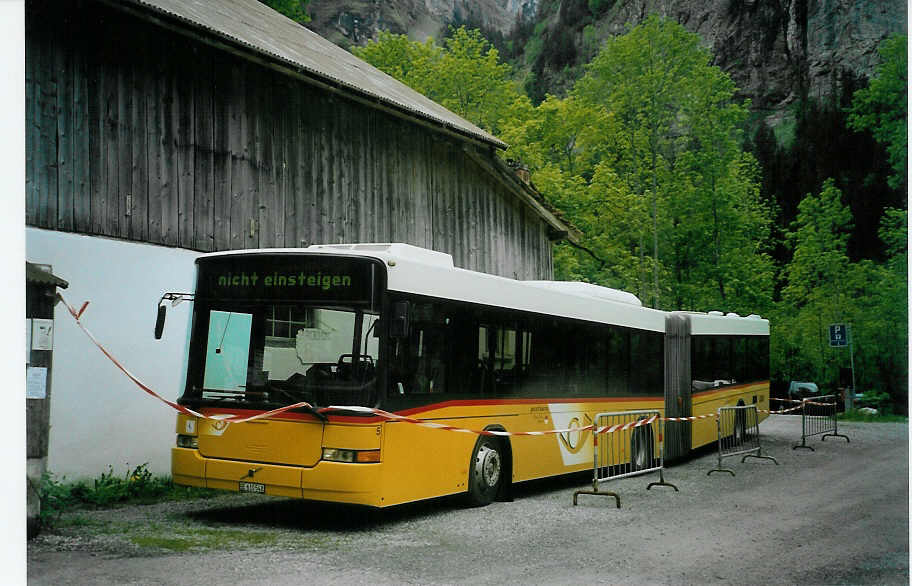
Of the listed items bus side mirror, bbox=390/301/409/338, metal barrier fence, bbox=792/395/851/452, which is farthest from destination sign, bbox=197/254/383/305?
metal barrier fence, bbox=792/395/851/452

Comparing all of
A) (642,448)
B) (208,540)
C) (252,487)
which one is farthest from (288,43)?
(208,540)

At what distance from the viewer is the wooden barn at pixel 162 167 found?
9.39m

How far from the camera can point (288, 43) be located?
46.3 feet

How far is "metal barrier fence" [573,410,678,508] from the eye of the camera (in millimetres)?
11688

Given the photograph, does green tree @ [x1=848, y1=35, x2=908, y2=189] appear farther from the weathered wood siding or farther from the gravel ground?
the weathered wood siding

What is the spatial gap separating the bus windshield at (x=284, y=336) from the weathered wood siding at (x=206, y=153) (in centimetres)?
188

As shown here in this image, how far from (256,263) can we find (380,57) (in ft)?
63.0

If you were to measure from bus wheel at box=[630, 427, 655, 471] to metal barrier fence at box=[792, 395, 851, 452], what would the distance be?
8.08 ft

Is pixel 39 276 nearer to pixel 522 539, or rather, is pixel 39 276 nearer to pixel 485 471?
pixel 522 539

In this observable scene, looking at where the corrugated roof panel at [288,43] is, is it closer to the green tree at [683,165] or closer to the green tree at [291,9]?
the green tree at [683,165]

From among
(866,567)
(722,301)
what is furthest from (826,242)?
(866,567)

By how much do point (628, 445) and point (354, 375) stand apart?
19.6 ft

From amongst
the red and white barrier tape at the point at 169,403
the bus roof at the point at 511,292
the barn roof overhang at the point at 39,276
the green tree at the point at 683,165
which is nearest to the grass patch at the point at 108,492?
the red and white barrier tape at the point at 169,403
